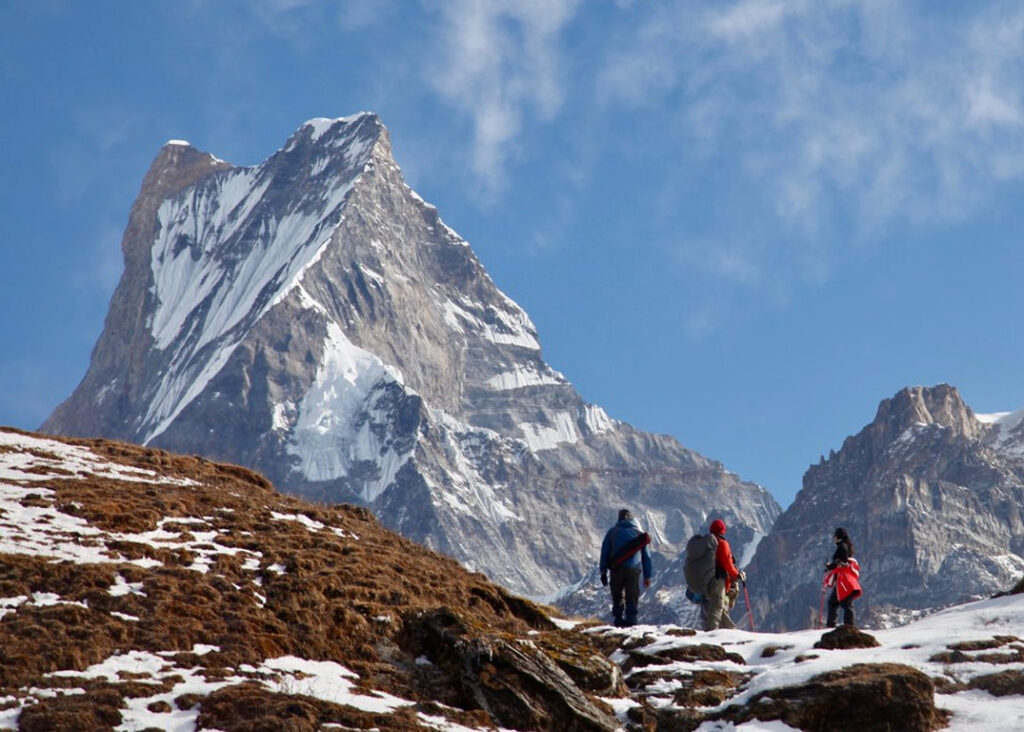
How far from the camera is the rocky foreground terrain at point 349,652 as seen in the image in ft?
55.0

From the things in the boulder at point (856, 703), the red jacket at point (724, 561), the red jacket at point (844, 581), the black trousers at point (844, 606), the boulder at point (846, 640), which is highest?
the red jacket at point (724, 561)

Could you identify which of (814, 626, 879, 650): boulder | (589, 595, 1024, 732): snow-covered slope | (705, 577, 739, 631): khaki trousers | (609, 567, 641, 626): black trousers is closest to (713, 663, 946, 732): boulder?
(589, 595, 1024, 732): snow-covered slope

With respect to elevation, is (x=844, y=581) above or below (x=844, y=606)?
above

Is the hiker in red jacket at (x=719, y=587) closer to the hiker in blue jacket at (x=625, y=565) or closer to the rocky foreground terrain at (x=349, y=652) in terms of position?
the hiker in blue jacket at (x=625, y=565)

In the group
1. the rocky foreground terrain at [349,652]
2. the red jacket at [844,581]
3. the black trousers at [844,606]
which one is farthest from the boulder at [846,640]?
the red jacket at [844,581]

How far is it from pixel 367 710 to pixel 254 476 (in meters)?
15.4

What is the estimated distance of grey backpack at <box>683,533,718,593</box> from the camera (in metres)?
27.6

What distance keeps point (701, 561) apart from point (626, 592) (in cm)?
164

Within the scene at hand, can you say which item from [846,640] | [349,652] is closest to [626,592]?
[846,640]

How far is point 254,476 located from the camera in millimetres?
31859

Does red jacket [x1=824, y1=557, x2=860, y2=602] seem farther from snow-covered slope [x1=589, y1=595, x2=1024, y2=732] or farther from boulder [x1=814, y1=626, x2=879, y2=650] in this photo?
boulder [x1=814, y1=626, x2=879, y2=650]

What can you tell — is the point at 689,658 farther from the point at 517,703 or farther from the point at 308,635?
the point at 308,635

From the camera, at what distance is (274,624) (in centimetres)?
1958

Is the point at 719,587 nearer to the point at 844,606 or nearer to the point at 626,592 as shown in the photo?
the point at 626,592
